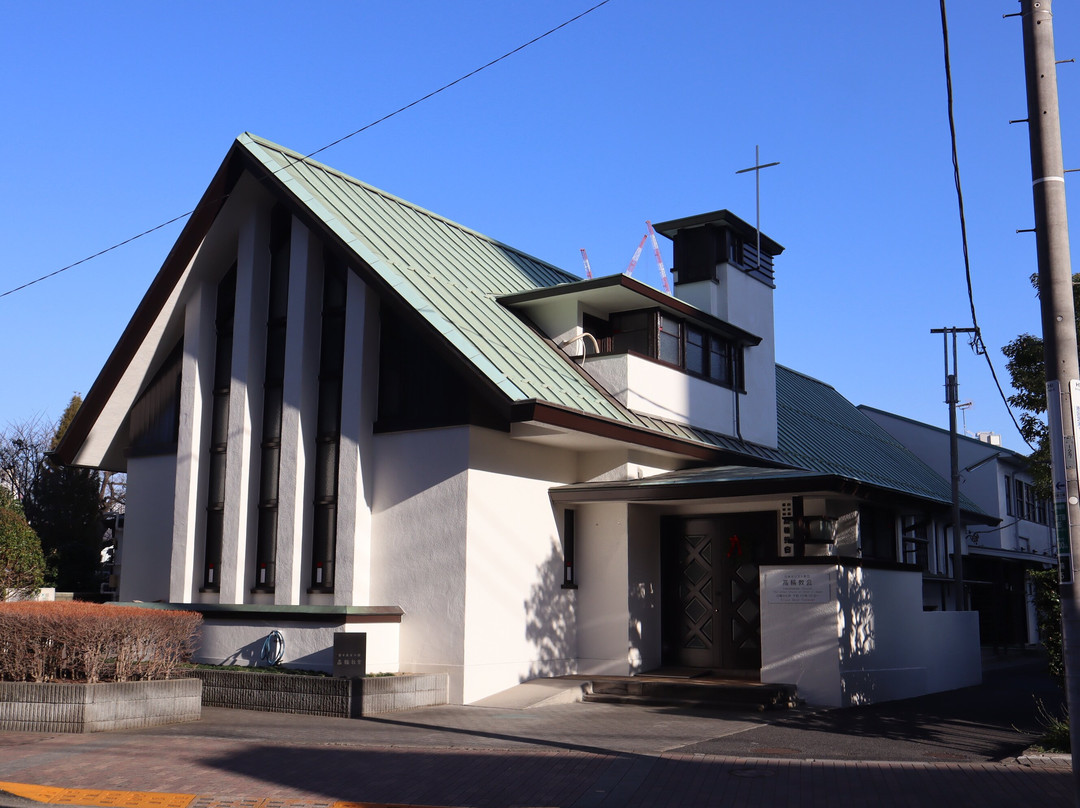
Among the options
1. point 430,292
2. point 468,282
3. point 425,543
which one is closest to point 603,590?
point 425,543

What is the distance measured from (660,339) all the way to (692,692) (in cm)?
655

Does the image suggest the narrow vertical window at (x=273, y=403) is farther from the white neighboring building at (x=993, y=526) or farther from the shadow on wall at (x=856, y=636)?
the white neighboring building at (x=993, y=526)

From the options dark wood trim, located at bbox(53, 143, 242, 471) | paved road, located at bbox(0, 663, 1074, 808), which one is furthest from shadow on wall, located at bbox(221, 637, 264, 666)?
dark wood trim, located at bbox(53, 143, 242, 471)

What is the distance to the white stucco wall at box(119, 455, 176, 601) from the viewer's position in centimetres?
1992

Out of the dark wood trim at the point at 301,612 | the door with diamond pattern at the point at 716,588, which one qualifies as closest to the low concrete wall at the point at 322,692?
the dark wood trim at the point at 301,612

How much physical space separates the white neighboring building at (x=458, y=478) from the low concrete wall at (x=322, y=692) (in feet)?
2.18

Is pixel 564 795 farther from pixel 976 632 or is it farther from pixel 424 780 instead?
pixel 976 632

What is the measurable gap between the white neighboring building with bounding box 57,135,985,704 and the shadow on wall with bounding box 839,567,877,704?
0.19 feet

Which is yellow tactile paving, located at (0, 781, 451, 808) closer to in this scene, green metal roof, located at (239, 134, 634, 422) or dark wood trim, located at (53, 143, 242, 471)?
green metal roof, located at (239, 134, 634, 422)

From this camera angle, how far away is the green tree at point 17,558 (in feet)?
59.7

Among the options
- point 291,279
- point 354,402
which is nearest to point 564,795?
point 354,402

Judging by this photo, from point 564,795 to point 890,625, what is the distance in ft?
31.2

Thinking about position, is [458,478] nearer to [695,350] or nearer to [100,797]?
[695,350]

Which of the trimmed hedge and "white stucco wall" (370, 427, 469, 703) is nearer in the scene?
the trimmed hedge
